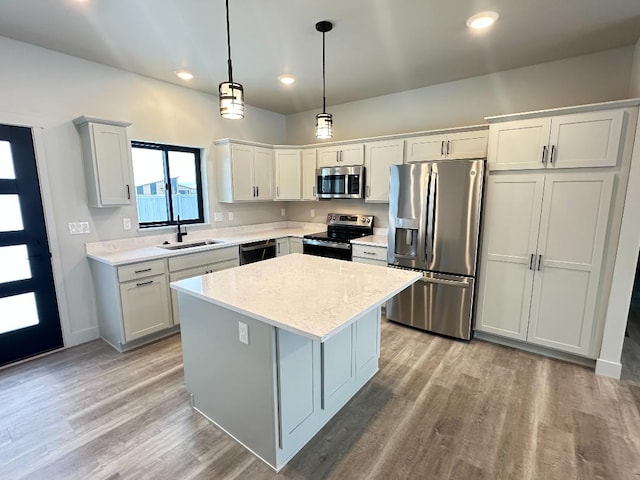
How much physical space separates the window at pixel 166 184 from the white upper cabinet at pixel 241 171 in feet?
1.03

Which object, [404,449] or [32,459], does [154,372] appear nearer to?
[32,459]

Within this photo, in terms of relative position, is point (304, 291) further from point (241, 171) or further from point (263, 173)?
point (263, 173)

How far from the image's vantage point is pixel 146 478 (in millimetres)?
1683

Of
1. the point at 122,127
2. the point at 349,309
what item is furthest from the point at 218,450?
the point at 122,127

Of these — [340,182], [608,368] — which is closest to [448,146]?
[340,182]

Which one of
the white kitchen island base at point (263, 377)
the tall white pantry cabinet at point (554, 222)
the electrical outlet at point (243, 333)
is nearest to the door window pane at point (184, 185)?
the white kitchen island base at point (263, 377)

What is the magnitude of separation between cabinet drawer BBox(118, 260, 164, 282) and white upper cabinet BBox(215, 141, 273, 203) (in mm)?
1444

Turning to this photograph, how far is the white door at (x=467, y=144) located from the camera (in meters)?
3.32

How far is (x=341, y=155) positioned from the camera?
14.3 feet

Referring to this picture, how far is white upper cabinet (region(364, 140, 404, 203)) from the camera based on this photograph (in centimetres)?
389

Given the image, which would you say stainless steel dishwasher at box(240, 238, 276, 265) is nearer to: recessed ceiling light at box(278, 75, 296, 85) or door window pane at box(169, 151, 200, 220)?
door window pane at box(169, 151, 200, 220)

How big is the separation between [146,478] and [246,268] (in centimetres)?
138

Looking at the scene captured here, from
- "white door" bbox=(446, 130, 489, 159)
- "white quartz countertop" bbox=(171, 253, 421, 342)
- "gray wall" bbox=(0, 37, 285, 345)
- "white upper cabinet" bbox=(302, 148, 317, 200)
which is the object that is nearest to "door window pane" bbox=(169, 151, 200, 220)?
"gray wall" bbox=(0, 37, 285, 345)

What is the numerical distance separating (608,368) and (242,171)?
4.44 meters
